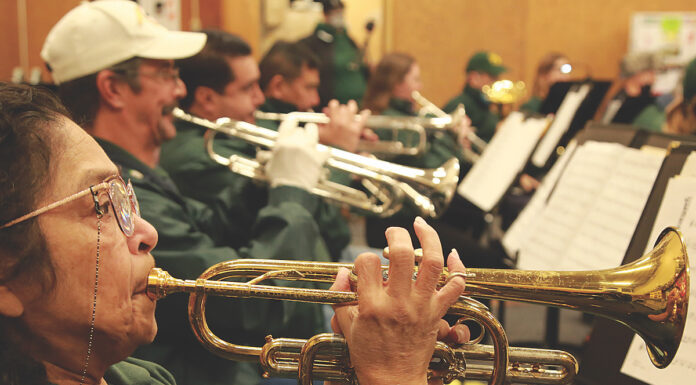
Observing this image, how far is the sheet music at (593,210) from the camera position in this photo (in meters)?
1.65

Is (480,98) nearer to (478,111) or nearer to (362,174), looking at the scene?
(478,111)

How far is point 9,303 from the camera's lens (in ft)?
3.01

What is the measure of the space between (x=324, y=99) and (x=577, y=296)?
4.54 meters

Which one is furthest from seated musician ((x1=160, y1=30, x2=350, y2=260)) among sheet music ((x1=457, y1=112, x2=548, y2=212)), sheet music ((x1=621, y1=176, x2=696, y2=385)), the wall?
the wall

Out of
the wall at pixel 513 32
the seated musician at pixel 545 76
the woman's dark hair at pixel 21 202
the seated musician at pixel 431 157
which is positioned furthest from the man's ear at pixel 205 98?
the wall at pixel 513 32

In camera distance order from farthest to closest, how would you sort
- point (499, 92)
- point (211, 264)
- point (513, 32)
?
point (513, 32), point (499, 92), point (211, 264)

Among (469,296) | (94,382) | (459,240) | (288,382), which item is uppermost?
(469,296)

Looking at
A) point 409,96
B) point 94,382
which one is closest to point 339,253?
point 94,382

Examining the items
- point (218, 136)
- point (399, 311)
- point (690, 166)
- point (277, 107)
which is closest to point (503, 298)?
point (399, 311)

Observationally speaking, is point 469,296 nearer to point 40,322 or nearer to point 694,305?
point 694,305

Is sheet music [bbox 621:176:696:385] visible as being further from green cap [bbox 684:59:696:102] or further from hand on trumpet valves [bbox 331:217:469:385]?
green cap [bbox 684:59:696:102]

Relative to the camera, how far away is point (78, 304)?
987 mm

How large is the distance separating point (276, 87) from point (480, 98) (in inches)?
124

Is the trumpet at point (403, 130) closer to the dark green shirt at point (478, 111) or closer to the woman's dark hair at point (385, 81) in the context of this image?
the woman's dark hair at point (385, 81)
